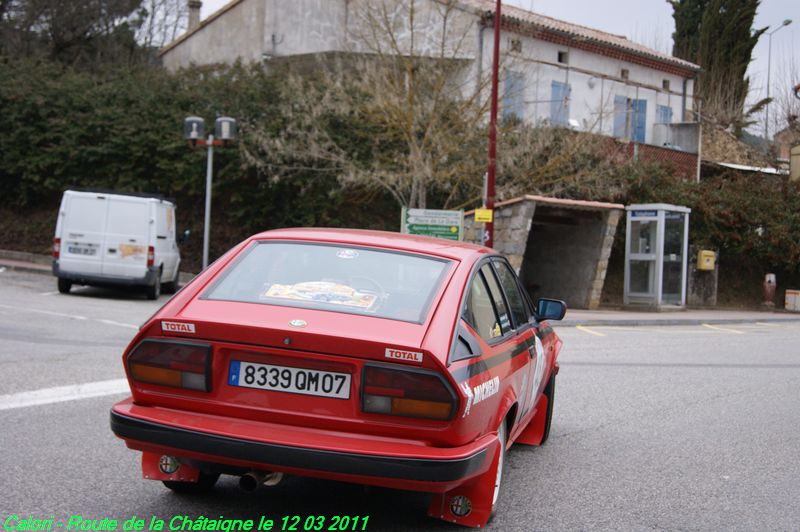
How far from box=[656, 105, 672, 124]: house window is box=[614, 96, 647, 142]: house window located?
87 centimetres

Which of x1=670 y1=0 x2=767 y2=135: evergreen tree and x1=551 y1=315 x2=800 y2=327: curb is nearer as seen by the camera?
x1=551 y1=315 x2=800 y2=327: curb

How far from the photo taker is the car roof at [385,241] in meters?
4.90

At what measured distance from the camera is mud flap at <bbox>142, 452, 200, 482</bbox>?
466 centimetres

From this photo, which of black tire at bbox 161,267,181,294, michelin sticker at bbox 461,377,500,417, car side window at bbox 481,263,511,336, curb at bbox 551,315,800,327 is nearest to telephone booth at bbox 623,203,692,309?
curb at bbox 551,315,800,327

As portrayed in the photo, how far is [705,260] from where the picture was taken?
2769cm

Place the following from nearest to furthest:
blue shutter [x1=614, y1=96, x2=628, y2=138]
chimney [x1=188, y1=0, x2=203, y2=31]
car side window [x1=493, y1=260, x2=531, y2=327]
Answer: car side window [x1=493, y1=260, x2=531, y2=327] < blue shutter [x1=614, y1=96, x2=628, y2=138] < chimney [x1=188, y1=0, x2=203, y2=31]

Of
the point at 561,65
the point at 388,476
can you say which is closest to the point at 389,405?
the point at 388,476

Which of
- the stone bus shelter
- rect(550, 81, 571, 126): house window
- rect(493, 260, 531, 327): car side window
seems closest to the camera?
rect(493, 260, 531, 327): car side window

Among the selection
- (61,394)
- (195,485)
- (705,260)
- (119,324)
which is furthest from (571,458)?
(705,260)

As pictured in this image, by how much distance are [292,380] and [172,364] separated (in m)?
0.59

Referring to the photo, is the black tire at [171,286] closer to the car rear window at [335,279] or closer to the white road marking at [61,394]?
the white road marking at [61,394]

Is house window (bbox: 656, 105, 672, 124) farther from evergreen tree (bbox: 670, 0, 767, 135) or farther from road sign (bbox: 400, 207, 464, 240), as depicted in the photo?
road sign (bbox: 400, 207, 464, 240)

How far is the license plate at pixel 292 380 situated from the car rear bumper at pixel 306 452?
17 centimetres

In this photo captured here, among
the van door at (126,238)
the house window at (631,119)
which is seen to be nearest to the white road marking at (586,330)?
the van door at (126,238)
